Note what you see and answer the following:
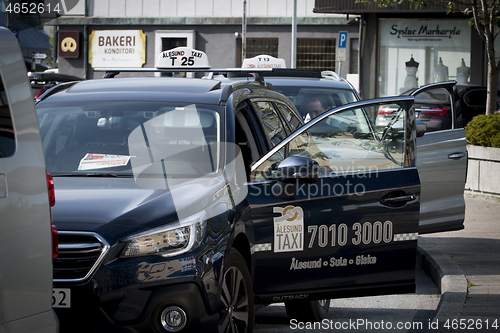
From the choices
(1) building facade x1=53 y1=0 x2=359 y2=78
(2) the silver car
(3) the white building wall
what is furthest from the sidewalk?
(3) the white building wall

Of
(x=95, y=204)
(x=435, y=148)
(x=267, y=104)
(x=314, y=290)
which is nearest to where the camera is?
(x=95, y=204)

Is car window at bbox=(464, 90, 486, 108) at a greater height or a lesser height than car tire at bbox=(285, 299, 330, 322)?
greater

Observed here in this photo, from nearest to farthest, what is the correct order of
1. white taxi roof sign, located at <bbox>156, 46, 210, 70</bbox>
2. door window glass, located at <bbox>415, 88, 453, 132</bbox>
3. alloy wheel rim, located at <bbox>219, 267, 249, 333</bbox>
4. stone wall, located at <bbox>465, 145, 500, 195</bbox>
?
alloy wheel rim, located at <bbox>219, 267, 249, 333</bbox> < white taxi roof sign, located at <bbox>156, 46, 210, 70</bbox> < stone wall, located at <bbox>465, 145, 500, 195</bbox> < door window glass, located at <bbox>415, 88, 453, 132</bbox>

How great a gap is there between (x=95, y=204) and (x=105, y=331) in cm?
69

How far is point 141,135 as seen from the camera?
459cm

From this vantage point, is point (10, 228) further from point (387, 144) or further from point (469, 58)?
point (469, 58)

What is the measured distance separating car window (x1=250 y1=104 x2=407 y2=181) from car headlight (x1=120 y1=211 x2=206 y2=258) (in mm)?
1244

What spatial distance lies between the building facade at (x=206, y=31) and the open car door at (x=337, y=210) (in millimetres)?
23470

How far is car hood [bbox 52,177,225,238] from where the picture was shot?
11.5 feet

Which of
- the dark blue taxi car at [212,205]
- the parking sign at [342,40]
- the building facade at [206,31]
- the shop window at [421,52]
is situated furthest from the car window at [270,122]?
the building facade at [206,31]

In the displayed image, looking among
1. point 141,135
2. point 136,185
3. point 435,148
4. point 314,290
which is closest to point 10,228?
point 136,185

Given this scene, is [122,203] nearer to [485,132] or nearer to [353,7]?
[485,132]

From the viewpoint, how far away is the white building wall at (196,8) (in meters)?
28.6

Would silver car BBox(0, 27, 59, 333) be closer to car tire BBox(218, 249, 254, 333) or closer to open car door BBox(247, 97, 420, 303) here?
car tire BBox(218, 249, 254, 333)
